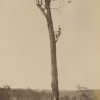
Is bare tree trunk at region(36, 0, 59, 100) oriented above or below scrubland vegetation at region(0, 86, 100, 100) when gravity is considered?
above

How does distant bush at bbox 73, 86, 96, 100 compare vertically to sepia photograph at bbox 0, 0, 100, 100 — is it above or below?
below

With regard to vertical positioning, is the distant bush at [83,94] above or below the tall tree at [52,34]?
below

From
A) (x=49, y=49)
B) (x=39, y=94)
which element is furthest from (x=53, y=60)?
(x=39, y=94)

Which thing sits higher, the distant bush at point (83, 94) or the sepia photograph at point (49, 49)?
the sepia photograph at point (49, 49)

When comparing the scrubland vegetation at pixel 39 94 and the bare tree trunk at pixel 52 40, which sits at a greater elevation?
the bare tree trunk at pixel 52 40

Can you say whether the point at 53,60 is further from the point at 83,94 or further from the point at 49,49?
the point at 83,94

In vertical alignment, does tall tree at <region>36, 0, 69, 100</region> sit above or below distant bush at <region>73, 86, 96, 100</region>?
above

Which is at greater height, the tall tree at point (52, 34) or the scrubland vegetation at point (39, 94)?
the tall tree at point (52, 34)

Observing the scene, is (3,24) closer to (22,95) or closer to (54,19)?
(54,19)

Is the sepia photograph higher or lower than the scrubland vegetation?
higher
